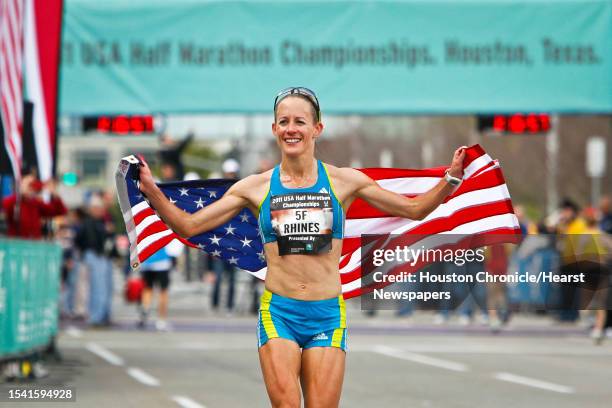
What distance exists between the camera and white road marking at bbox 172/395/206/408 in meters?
12.1

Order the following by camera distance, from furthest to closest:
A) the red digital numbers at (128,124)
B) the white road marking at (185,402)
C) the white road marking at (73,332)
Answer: the red digital numbers at (128,124) → the white road marking at (73,332) → the white road marking at (185,402)

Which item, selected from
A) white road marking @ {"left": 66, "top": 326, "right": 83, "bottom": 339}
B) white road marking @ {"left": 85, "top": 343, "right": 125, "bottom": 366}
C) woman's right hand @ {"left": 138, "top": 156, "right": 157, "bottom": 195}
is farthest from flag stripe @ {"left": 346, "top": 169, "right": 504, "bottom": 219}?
white road marking @ {"left": 66, "top": 326, "right": 83, "bottom": 339}

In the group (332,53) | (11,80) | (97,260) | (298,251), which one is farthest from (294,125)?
(97,260)

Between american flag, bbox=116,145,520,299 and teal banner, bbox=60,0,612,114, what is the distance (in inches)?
409

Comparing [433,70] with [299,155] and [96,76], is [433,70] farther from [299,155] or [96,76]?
[299,155]

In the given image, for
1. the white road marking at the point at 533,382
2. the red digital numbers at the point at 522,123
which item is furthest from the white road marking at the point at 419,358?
the red digital numbers at the point at 522,123

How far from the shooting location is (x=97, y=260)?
2356cm

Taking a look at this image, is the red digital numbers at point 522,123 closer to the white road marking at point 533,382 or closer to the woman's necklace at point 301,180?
the white road marking at point 533,382

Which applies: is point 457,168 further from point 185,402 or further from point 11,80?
point 11,80

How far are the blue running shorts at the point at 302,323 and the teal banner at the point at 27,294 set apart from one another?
641 centimetres

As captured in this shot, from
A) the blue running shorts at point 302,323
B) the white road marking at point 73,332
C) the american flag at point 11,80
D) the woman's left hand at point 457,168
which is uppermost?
the american flag at point 11,80

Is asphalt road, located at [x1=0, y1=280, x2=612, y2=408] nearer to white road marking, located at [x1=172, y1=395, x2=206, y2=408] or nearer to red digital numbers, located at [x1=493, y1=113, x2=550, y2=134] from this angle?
white road marking, located at [x1=172, y1=395, x2=206, y2=408]

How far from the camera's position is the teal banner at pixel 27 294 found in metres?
13.2

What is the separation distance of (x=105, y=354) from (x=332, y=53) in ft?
16.3
